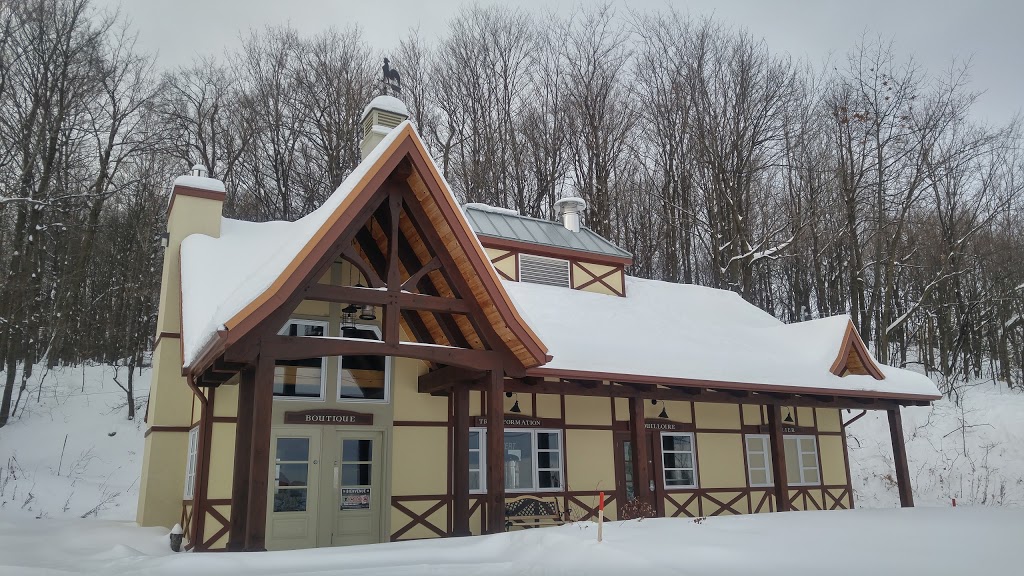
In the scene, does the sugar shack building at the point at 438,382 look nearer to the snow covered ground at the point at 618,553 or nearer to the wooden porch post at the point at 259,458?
the wooden porch post at the point at 259,458

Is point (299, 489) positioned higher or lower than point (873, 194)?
lower

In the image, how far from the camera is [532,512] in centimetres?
1266

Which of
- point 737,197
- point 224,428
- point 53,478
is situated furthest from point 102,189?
point 737,197

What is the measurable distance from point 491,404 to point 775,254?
17.9m

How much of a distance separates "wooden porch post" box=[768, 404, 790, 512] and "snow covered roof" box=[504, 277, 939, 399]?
2.69 ft

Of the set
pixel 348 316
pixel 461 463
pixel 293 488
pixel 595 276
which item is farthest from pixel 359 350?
pixel 595 276

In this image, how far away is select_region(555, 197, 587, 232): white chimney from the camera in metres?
18.7

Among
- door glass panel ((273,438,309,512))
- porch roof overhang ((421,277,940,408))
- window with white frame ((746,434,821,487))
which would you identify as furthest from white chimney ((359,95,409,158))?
window with white frame ((746,434,821,487))

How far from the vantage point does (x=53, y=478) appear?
1741 cm

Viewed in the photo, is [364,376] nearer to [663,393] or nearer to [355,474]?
[355,474]

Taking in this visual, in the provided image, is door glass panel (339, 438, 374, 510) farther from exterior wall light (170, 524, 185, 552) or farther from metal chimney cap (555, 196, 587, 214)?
metal chimney cap (555, 196, 587, 214)

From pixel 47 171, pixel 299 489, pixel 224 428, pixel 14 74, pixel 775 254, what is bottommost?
pixel 299 489

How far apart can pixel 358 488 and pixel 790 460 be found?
1029 cm

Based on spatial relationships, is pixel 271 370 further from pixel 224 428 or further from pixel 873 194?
pixel 873 194
